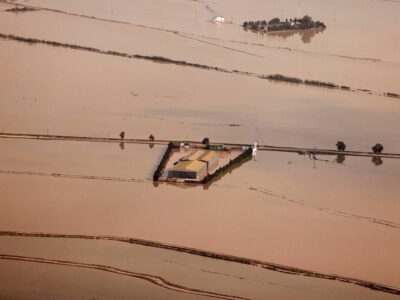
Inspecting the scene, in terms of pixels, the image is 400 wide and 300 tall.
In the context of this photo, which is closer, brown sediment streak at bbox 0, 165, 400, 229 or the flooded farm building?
brown sediment streak at bbox 0, 165, 400, 229

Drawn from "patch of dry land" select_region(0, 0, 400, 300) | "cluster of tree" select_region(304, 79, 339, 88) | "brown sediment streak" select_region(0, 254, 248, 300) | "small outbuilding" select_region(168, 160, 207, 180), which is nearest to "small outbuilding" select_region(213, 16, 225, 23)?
A: "patch of dry land" select_region(0, 0, 400, 300)

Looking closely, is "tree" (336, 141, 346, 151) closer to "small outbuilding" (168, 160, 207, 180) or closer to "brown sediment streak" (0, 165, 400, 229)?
"brown sediment streak" (0, 165, 400, 229)

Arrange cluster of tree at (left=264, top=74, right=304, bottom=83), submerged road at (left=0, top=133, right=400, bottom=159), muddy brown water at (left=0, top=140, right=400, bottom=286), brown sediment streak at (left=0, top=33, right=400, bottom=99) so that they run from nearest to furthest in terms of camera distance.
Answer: muddy brown water at (left=0, top=140, right=400, bottom=286), submerged road at (left=0, top=133, right=400, bottom=159), brown sediment streak at (left=0, top=33, right=400, bottom=99), cluster of tree at (left=264, top=74, right=304, bottom=83)

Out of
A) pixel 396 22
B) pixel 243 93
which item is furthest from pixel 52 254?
pixel 396 22

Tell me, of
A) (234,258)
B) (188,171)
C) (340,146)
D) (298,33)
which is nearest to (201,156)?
(188,171)

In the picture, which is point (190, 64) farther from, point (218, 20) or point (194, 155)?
point (194, 155)

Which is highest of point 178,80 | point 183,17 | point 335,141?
point 183,17

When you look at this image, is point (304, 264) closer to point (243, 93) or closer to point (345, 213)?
point (345, 213)
